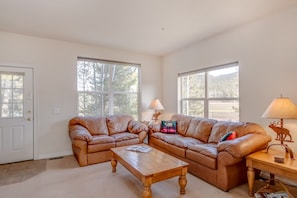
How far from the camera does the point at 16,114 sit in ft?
11.5

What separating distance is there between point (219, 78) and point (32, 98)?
3.95 metres

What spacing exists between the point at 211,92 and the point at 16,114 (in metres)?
4.10

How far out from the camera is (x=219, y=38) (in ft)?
11.8

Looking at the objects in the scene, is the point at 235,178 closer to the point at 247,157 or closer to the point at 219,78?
the point at 247,157

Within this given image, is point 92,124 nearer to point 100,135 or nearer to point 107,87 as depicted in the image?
point 100,135

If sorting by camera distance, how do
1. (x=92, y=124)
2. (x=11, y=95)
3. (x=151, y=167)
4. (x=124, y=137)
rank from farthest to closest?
(x=92, y=124) < (x=124, y=137) < (x=11, y=95) < (x=151, y=167)

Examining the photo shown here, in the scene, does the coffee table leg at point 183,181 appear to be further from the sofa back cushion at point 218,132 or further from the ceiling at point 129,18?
the ceiling at point 129,18

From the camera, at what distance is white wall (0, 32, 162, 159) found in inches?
139

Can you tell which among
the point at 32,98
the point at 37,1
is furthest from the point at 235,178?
the point at 32,98

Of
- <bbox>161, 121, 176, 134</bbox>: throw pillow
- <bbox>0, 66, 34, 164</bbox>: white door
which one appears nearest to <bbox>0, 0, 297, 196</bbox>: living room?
<bbox>0, 66, 34, 164</bbox>: white door

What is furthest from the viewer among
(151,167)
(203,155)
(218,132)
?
(218,132)

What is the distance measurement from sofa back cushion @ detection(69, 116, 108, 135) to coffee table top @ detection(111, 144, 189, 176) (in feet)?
3.71

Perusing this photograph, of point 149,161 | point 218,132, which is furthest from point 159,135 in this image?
point 149,161

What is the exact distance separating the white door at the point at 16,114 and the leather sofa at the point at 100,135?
86 centimetres
